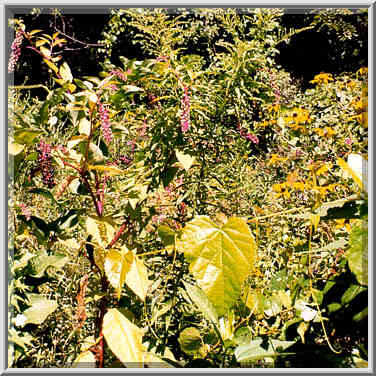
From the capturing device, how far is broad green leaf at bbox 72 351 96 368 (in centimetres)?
80

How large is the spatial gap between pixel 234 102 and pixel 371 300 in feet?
1.71

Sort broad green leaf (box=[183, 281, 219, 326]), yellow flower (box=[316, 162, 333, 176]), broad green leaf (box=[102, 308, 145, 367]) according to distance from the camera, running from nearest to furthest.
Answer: broad green leaf (box=[102, 308, 145, 367])
broad green leaf (box=[183, 281, 219, 326])
yellow flower (box=[316, 162, 333, 176])

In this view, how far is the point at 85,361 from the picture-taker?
2.65 ft

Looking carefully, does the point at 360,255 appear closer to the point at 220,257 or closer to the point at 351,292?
the point at 351,292

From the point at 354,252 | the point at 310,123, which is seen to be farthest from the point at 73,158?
the point at 310,123

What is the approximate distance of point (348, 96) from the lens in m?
2.00

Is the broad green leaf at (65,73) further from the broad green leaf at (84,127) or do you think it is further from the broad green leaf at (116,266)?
the broad green leaf at (116,266)

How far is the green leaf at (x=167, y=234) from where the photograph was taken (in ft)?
2.66

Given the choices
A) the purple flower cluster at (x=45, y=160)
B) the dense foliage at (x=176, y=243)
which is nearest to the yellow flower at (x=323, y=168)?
the dense foliage at (x=176, y=243)

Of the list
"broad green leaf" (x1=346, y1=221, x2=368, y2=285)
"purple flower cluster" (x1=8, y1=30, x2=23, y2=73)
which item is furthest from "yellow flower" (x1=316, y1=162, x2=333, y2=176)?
"purple flower cluster" (x1=8, y1=30, x2=23, y2=73)

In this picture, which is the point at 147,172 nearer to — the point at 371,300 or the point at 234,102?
the point at 234,102

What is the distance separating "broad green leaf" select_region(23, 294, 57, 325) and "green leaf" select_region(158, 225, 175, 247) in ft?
0.99

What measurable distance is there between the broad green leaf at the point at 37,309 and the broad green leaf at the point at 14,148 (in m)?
0.34

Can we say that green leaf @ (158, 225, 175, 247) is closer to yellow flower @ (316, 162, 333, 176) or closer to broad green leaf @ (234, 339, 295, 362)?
broad green leaf @ (234, 339, 295, 362)
